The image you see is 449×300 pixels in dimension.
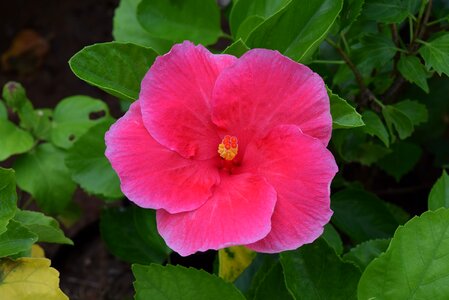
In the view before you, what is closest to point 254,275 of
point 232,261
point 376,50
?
point 232,261

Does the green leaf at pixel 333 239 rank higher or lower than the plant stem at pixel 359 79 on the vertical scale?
lower

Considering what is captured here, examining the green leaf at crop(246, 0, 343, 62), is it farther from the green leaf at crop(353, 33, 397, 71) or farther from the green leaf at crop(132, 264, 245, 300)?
the green leaf at crop(132, 264, 245, 300)

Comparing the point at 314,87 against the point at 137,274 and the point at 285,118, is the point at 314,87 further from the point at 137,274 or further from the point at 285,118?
the point at 137,274

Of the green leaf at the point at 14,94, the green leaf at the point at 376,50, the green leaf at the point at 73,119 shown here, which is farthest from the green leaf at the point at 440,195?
the green leaf at the point at 14,94

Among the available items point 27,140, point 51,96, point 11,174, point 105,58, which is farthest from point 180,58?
point 51,96

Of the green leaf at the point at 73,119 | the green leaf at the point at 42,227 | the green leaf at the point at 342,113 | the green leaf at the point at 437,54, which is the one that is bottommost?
the green leaf at the point at 73,119

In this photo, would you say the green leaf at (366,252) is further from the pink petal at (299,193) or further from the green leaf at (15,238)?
the green leaf at (15,238)
